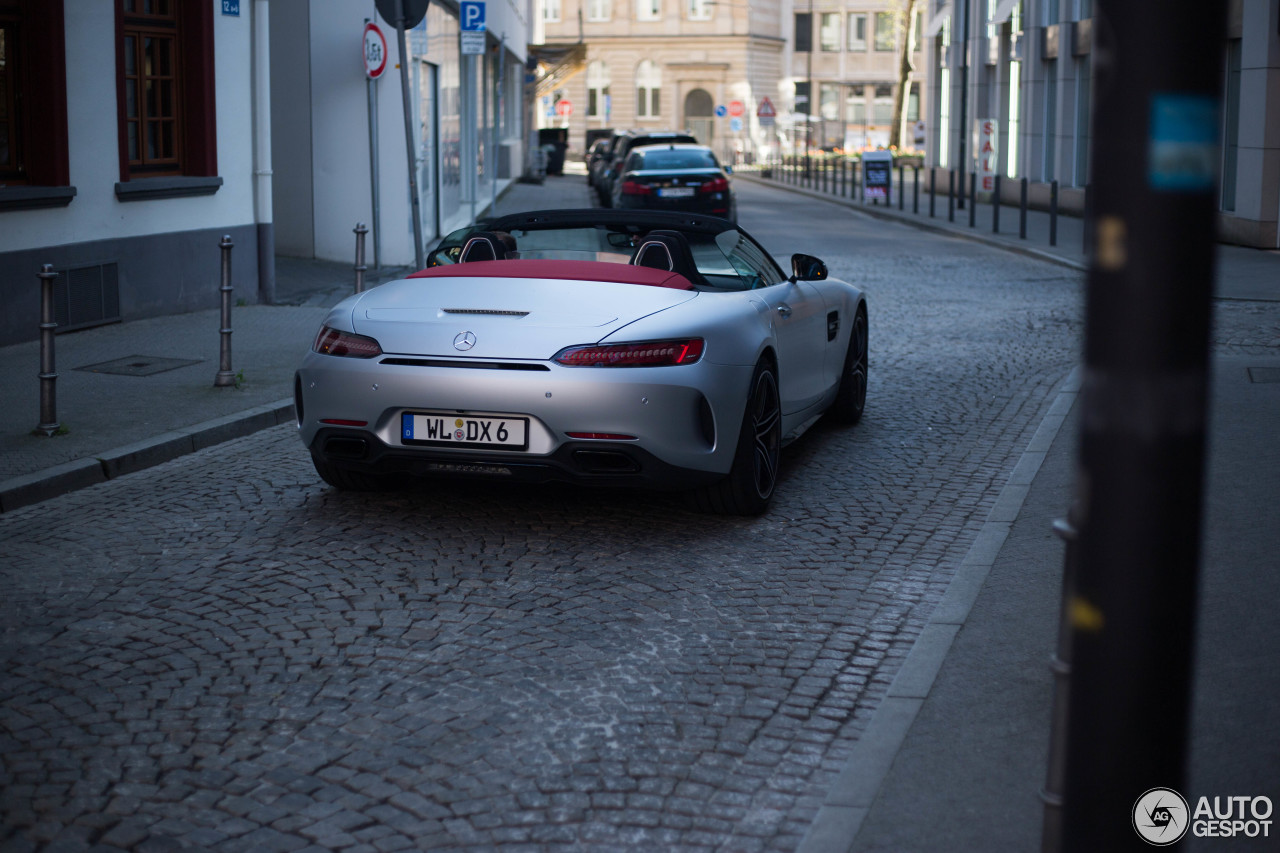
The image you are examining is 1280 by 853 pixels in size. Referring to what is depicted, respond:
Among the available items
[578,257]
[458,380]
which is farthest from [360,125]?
[458,380]

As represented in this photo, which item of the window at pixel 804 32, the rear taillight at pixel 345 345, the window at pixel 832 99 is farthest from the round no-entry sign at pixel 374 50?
the window at pixel 804 32

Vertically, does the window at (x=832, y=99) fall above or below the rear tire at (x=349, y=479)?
above

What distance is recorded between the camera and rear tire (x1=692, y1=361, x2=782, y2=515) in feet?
21.0

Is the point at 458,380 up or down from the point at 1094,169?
down

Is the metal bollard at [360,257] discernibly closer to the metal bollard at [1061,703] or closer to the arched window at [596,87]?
the metal bollard at [1061,703]

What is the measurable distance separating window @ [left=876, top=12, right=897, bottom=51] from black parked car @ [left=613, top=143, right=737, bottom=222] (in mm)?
70005

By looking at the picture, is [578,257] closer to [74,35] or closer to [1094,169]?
[1094,169]

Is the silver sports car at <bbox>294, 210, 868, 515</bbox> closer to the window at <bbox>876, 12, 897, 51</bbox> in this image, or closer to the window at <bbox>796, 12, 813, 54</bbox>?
the window at <bbox>876, 12, 897, 51</bbox>

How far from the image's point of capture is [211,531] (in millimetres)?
6391

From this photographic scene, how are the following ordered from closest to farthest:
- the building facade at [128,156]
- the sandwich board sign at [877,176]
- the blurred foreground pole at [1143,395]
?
1. the blurred foreground pole at [1143,395]
2. the building facade at [128,156]
3. the sandwich board sign at [877,176]

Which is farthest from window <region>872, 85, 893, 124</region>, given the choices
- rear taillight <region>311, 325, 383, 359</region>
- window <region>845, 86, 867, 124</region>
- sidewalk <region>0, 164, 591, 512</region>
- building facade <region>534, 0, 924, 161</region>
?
rear taillight <region>311, 325, 383, 359</region>

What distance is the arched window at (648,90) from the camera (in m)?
91.4

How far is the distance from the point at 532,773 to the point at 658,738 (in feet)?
1.33

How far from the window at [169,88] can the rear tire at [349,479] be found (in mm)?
7297
